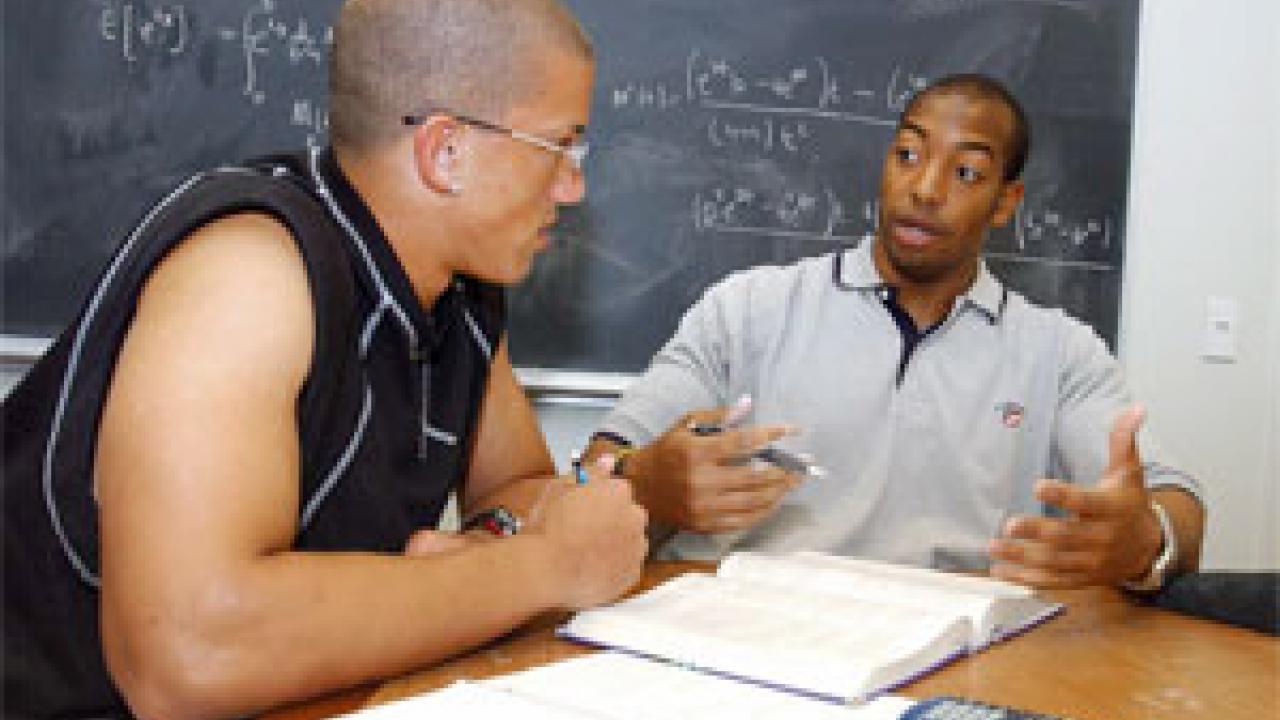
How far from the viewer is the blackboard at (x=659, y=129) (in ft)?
6.81

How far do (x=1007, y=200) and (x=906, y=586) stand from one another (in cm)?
115

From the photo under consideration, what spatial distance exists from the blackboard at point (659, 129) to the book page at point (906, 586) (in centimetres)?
105

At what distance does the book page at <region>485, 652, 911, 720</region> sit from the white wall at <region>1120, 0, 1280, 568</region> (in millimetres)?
1850

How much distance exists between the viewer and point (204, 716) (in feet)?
2.75

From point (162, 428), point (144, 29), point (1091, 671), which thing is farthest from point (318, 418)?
point (144, 29)

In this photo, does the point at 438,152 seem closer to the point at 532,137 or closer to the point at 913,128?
the point at 532,137

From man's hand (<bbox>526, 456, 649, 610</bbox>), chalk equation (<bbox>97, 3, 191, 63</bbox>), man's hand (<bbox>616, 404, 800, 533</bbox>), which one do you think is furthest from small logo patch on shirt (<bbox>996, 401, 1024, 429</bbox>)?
chalk equation (<bbox>97, 3, 191, 63</bbox>)

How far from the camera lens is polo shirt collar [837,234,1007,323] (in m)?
1.99

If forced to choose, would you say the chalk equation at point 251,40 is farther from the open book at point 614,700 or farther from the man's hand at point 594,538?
the open book at point 614,700

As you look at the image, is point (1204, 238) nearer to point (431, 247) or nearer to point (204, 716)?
point (431, 247)

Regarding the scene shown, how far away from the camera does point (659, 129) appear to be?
228cm

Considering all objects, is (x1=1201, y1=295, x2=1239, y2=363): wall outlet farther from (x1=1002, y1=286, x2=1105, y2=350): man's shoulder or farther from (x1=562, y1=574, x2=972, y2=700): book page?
(x1=562, y1=574, x2=972, y2=700): book page

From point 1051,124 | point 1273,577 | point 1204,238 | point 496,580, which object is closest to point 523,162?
point 496,580

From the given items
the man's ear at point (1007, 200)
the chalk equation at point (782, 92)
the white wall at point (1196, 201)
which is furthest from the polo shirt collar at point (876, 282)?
the white wall at point (1196, 201)
